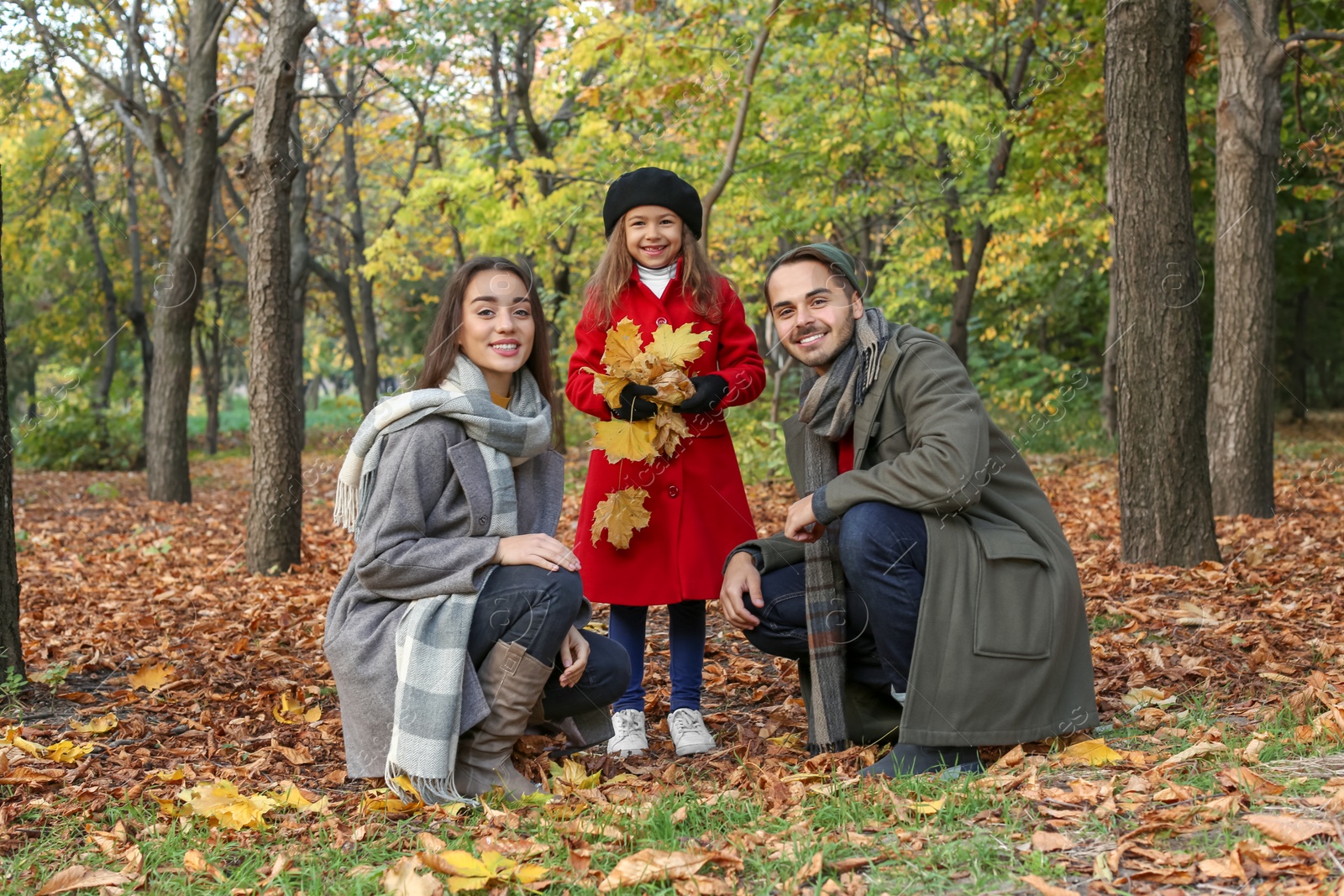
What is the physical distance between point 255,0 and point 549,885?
12.9m

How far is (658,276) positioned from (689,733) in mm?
1472

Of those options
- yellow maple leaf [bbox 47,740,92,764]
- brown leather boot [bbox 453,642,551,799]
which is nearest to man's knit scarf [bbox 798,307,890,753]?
brown leather boot [bbox 453,642,551,799]

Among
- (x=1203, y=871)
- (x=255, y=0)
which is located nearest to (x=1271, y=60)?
(x=1203, y=871)

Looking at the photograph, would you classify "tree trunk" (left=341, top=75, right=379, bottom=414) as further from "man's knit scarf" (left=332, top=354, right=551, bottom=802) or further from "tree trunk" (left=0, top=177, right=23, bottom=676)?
"man's knit scarf" (left=332, top=354, right=551, bottom=802)

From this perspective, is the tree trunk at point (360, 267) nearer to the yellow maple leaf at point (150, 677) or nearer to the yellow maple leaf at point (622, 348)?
the yellow maple leaf at point (150, 677)

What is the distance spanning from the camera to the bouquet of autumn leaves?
3.27m

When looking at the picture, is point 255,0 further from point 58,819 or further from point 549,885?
point 549,885

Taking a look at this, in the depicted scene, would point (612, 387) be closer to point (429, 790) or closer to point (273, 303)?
point (429, 790)

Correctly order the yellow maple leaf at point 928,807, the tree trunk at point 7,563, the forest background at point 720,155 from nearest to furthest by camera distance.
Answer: the yellow maple leaf at point 928,807
the tree trunk at point 7,563
the forest background at point 720,155

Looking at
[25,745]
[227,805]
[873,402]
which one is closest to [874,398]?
[873,402]

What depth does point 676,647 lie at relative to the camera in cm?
361

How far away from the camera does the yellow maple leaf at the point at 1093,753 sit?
2.86m

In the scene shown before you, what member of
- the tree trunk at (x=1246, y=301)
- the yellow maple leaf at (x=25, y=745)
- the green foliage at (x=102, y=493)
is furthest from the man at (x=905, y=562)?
the green foliage at (x=102, y=493)

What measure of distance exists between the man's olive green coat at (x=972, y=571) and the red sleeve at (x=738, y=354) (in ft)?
1.51
